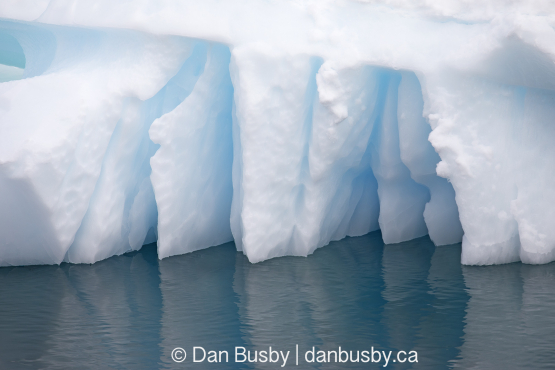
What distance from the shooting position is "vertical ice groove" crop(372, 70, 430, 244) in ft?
28.1

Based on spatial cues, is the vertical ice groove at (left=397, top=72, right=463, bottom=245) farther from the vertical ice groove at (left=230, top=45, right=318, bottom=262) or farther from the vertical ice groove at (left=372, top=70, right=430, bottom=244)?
the vertical ice groove at (left=230, top=45, right=318, bottom=262)

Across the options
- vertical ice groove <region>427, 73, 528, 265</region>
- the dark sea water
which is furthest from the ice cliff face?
the dark sea water

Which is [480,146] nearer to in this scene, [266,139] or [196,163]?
[266,139]

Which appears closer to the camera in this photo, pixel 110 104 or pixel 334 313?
pixel 334 313

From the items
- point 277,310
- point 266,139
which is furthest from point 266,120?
point 277,310

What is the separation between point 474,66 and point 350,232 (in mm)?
3723

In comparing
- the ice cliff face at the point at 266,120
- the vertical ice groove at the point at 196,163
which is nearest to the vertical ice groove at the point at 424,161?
the ice cliff face at the point at 266,120

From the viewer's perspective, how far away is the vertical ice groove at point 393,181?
337 inches

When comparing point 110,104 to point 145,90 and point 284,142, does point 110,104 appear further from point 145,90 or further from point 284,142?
point 284,142

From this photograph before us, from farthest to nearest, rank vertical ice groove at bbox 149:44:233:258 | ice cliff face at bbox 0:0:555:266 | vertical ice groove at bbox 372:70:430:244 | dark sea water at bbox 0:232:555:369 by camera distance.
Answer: vertical ice groove at bbox 372:70:430:244 → vertical ice groove at bbox 149:44:233:258 → ice cliff face at bbox 0:0:555:266 → dark sea water at bbox 0:232:555:369

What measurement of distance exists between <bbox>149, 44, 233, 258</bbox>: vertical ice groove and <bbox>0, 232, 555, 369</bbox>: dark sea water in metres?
0.43

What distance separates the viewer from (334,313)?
6.11 metres

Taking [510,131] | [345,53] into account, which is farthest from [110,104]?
[510,131]

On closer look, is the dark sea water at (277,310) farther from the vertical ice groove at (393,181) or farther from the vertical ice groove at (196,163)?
the vertical ice groove at (393,181)
